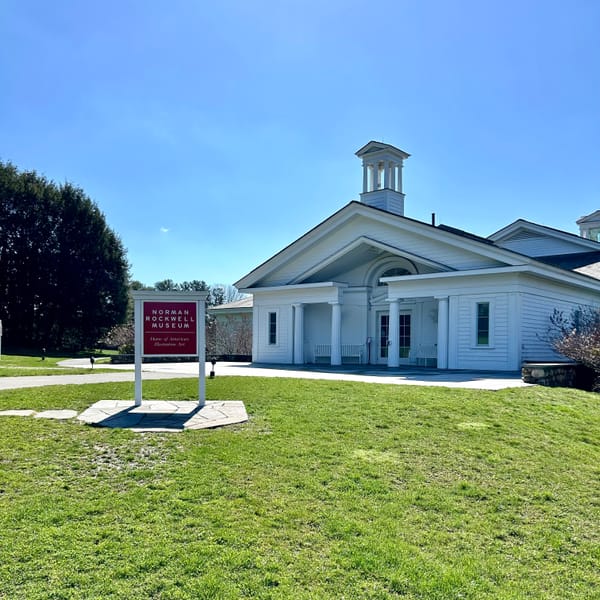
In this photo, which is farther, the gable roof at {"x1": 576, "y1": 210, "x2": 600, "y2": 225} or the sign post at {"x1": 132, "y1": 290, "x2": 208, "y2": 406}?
the gable roof at {"x1": 576, "y1": 210, "x2": 600, "y2": 225}

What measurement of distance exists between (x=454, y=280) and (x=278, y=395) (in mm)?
10415

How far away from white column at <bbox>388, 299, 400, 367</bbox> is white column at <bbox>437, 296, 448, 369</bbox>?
162 cm

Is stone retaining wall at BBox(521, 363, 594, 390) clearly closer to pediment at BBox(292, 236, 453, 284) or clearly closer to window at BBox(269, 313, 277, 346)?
pediment at BBox(292, 236, 453, 284)

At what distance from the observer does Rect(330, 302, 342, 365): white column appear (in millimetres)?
22172

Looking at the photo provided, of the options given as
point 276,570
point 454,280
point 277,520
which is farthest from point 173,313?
point 454,280

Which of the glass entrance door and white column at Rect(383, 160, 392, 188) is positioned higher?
white column at Rect(383, 160, 392, 188)

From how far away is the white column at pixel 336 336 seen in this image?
2217 centimetres

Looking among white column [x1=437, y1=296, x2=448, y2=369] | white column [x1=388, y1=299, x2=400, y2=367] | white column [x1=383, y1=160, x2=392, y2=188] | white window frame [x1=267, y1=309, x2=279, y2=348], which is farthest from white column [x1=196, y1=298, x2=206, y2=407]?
white column [x1=383, y1=160, x2=392, y2=188]

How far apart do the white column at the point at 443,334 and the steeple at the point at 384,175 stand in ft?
18.0

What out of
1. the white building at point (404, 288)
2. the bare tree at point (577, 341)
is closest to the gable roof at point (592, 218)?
the white building at point (404, 288)

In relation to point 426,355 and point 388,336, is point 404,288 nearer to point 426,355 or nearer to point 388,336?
point 426,355

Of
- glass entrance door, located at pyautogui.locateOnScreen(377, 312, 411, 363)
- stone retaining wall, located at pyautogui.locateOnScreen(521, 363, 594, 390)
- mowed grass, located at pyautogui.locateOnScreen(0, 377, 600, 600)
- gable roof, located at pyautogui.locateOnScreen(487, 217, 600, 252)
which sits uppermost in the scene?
gable roof, located at pyautogui.locateOnScreen(487, 217, 600, 252)

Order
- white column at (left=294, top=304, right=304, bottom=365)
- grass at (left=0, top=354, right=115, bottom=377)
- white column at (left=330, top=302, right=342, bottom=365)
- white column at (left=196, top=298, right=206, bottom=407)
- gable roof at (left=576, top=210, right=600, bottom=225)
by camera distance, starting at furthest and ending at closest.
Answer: gable roof at (left=576, top=210, right=600, bottom=225) < white column at (left=294, top=304, right=304, bottom=365) < white column at (left=330, top=302, right=342, bottom=365) < grass at (left=0, top=354, right=115, bottom=377) < white column at (left=196, top=298, right=206, bottom=407)

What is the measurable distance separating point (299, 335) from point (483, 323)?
778 centimetres
